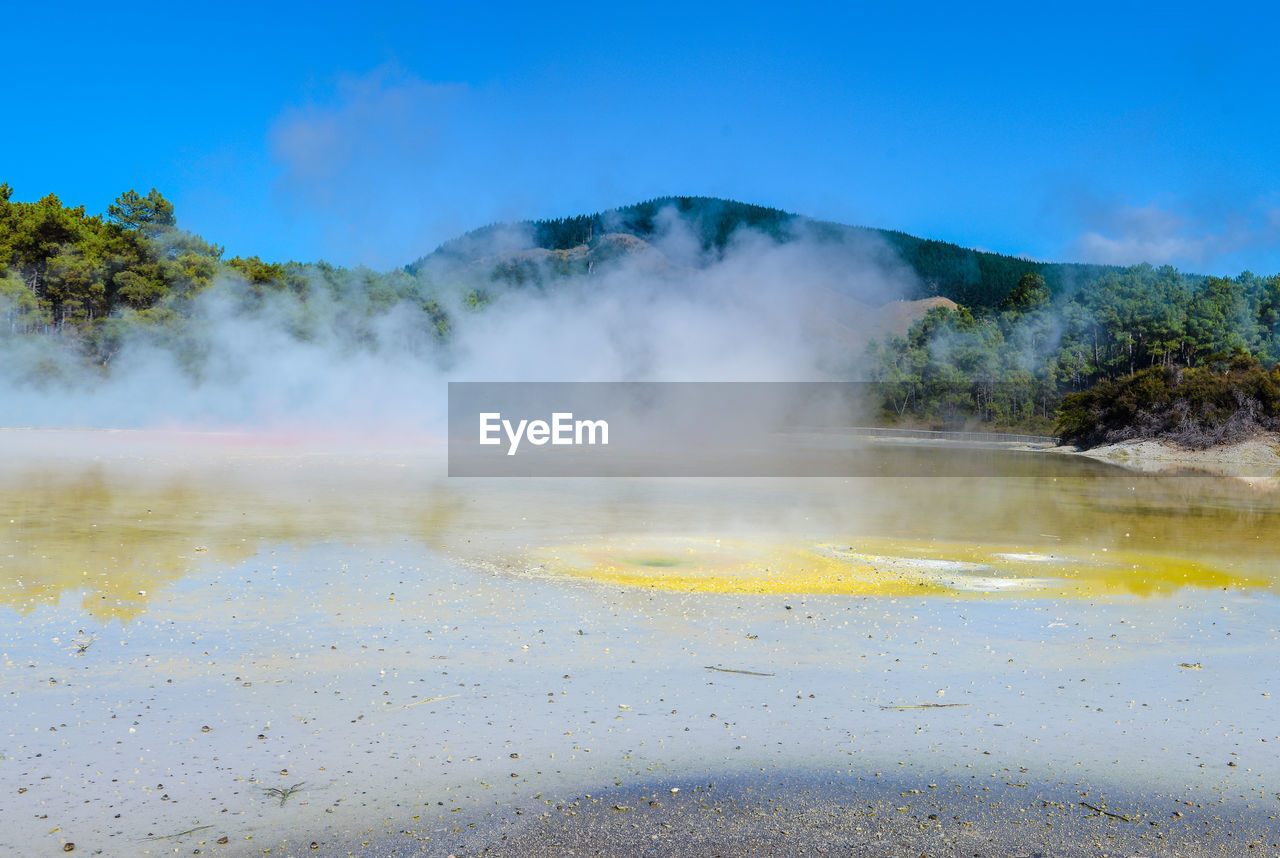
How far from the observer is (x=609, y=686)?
22.2ft

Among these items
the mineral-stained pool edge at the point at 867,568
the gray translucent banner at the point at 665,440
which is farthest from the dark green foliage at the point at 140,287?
the mineral-stained pool edge at the point at 867,568

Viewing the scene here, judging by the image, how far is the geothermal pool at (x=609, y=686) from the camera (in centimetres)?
481

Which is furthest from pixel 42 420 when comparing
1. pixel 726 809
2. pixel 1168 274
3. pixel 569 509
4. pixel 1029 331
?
pixel 1168 274

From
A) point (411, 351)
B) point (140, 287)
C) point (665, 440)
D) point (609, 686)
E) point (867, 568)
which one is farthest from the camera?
point (140, 287)

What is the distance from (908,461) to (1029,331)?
53.0 m

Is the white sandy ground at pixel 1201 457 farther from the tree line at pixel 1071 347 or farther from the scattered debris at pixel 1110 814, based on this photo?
the scattered debris at pixel 1110 814

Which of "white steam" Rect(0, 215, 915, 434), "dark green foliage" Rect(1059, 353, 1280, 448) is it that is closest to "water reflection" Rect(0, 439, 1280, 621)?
"white steam" Rect(0, 215, 915, 434)

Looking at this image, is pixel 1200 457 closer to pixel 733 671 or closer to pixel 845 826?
pixel 733 671

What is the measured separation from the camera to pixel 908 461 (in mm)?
36438

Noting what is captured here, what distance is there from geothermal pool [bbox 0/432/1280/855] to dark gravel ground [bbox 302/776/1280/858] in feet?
0.07

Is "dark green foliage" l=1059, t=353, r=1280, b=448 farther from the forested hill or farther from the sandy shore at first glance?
the forested hill

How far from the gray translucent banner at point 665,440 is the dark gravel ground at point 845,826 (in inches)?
732

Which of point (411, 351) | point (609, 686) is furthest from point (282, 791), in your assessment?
point (411, 351)

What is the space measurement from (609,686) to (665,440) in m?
32.3
